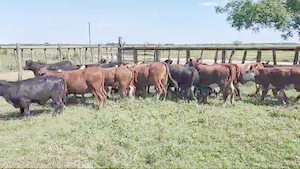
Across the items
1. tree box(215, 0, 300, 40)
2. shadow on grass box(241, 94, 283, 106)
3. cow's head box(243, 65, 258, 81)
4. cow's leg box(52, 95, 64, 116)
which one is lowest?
shadow on grass box(241, 94, 283, 106)

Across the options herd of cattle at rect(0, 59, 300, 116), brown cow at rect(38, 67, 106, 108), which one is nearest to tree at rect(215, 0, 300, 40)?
herd of cattle at rect(0, 59, 300, 116)

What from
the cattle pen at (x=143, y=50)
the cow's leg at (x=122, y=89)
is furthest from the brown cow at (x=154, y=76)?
the cattle pen at (x=143, y=50)

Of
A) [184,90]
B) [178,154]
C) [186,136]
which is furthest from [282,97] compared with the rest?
[178,154]

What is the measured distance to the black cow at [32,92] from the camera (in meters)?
7.71

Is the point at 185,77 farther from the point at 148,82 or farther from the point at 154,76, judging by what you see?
the point at 148,82

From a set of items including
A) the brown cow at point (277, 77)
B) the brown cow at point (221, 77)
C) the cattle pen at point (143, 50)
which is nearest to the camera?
the brown cow at point (277, 77)

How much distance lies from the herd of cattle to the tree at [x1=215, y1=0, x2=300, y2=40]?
6.83 metres

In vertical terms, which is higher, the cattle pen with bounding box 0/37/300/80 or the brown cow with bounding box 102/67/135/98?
the cattle pen with bounding box 0/37/300/80

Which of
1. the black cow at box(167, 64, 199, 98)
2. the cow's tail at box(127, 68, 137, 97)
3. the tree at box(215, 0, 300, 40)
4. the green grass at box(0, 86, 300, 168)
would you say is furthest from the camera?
the tree at box(215, 0, 300, 40)

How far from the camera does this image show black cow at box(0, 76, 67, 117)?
25.3ft

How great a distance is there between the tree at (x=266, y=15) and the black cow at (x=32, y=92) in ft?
39.6

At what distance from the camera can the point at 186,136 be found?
19.3 ft

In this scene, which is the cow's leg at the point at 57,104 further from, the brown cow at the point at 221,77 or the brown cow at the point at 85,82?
the brown cow at the point at 221,77

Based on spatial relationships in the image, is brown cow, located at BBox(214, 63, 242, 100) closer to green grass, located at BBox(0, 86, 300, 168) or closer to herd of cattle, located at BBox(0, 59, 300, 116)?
herd of cattle, located at BBox(0, 59, 300, 116)
